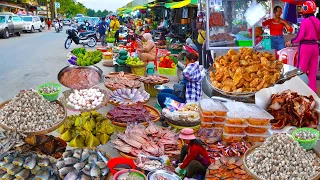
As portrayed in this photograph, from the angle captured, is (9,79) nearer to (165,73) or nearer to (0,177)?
(165,73)

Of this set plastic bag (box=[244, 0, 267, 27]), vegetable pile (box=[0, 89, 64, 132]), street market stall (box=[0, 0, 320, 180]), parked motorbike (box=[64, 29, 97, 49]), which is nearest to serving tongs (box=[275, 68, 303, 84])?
street market stall (box=[0, 0, 320, 180])

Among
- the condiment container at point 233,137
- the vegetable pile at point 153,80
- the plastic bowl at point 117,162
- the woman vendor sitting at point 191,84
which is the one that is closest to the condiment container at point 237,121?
the condiment container at point 233,137

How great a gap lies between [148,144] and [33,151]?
1.35 meters

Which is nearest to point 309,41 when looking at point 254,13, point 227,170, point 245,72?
point 254,13

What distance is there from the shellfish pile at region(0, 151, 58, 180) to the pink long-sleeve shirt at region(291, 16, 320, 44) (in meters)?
5.31

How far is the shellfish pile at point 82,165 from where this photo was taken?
10.9 ft

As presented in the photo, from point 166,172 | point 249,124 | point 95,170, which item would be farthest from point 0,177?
point 249,124

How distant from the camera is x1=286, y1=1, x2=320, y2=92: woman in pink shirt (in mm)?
6340

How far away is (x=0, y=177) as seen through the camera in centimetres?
331

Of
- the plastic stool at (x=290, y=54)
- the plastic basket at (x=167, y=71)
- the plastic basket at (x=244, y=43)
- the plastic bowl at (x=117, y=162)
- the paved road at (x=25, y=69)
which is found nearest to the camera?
the plastic bowl at (x=117, y=162)

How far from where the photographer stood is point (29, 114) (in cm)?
400

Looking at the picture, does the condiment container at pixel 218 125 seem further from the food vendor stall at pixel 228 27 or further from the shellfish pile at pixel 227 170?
the food vendor stall at pixel 228 27

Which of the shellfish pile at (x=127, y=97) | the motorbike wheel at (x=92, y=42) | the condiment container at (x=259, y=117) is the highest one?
the motorbike wheel at (x=92, y=42)

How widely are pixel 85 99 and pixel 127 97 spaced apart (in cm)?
89
